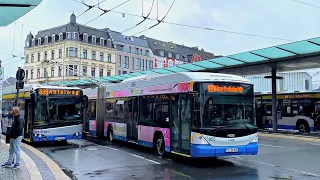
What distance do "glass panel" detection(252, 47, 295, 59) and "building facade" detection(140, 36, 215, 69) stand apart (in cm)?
6396

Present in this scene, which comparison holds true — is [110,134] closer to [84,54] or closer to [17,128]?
[17,128]

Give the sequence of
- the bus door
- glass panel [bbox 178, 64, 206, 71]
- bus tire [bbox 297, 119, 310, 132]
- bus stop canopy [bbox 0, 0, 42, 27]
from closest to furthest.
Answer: bus stop canopy [bbox 0, 0, 42, 27]
the bus door
bus tire [bbox 297, 119, 310, 132]
glass panel [bbox 178, 64, 206, 71]

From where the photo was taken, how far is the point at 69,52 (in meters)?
73.2

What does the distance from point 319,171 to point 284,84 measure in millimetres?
42074

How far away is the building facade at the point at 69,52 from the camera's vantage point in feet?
240

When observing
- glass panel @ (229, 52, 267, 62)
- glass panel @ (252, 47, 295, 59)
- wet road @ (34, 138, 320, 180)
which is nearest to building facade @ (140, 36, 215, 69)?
glass panel @ (229, 52, 267, 62)

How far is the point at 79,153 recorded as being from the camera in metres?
14.4

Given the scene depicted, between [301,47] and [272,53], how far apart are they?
1.90 m

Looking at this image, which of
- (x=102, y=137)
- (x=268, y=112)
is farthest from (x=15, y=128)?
(x=268, y=112)

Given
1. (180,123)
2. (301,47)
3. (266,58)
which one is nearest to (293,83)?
(266,58)

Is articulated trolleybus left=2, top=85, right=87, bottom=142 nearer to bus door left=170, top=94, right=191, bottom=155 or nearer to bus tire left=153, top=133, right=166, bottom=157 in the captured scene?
bus tire left=153, top=133, right=166, bottom=157

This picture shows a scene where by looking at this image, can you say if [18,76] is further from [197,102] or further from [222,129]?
[222,129]

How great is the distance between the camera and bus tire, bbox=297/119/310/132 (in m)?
25.0

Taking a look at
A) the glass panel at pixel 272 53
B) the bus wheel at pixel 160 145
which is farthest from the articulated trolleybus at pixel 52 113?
the glass panel at pixel 272 53
